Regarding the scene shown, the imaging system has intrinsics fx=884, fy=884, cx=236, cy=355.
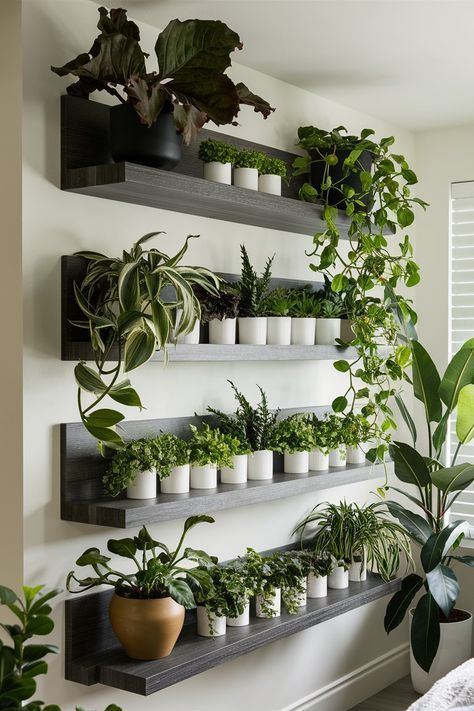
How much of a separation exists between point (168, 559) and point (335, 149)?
1788mm

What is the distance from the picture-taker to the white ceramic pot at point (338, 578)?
11.5 feet

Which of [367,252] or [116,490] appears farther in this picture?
[367,252]

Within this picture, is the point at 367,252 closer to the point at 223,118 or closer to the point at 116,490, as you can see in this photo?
the point at 223,118

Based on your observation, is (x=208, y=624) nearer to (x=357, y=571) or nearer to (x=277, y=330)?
(x=357, y=571)

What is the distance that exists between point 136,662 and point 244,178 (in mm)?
1657

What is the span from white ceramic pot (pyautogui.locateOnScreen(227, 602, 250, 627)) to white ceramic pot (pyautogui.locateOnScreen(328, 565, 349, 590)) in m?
0.57

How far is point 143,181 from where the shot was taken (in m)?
2.54

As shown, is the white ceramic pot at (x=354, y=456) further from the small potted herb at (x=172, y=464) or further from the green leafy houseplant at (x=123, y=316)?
the green leafy houseplant at (x=123, y=316)

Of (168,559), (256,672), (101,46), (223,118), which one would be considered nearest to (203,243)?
(223,118)

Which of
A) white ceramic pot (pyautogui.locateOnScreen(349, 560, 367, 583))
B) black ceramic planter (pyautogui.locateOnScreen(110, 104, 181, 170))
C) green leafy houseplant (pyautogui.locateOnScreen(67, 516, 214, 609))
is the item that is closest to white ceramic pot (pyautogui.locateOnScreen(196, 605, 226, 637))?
green leafy houseplant (pyautogui.locateOnScreen(67, 516, 214, 609))

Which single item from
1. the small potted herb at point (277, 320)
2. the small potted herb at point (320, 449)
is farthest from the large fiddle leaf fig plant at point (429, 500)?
the small potted herb at point (277, 320)

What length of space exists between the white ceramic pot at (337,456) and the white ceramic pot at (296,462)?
0.19 meters

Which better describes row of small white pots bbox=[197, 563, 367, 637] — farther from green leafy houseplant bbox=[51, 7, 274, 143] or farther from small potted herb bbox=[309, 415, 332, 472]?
green leafy houseplant bbox=[51, 7, 274, 143]

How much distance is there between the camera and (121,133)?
2.60 m
